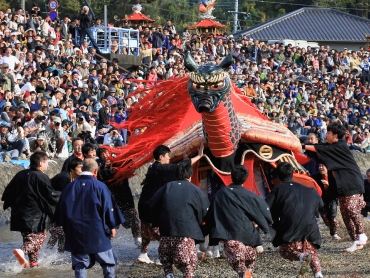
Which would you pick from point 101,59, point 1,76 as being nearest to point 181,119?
point 1,76

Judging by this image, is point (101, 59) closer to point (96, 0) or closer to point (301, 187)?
point (301, 187)

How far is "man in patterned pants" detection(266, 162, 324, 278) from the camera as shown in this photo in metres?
8.87

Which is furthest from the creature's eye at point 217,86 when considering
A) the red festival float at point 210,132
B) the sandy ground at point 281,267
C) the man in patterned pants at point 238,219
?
the sandy ground at point 281,267

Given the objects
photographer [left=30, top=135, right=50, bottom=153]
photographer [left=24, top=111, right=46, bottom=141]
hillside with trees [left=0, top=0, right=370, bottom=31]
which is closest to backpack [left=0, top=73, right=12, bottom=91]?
photographer [left=24, top=111, right=46, bottom=141]

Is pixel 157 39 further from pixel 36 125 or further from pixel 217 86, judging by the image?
pixel 217 86

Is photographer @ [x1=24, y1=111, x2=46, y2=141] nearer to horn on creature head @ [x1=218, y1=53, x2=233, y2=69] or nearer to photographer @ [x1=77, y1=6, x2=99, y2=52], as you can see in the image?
horn on creature head @ [x1=218, y1=53, x2=233, y2=69]

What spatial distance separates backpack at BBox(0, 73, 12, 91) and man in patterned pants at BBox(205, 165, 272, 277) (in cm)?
982

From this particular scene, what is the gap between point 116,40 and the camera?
2630cm

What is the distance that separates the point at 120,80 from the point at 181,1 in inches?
1141

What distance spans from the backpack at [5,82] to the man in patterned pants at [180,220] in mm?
9413

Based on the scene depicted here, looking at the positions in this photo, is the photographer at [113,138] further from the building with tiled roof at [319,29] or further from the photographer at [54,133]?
the building with tiled roof at [319,29]

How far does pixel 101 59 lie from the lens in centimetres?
2317

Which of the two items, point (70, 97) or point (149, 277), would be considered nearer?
point (149, 277)

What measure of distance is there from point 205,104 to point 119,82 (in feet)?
37.4
